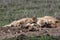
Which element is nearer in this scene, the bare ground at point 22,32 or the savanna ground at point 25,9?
the bare ground at point 22,32

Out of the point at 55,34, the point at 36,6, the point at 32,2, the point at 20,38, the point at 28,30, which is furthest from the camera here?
the point at 32,2

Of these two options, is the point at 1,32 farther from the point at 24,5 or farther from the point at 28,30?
the point at 24,5

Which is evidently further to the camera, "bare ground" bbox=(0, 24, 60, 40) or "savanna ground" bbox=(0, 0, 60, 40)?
"savanna ground" bbox=(0, 0, 60, 40)

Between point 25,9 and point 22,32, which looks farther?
point 25,9

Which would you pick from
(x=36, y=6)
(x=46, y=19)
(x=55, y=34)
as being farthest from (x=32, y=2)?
(x=55, y=34)

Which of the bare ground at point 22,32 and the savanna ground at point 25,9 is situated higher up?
the bare ground at point 22,32

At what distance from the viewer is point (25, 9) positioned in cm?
1756

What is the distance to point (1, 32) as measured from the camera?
10.5 m

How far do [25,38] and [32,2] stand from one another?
37.0 ft

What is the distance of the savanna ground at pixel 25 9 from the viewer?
602 inches

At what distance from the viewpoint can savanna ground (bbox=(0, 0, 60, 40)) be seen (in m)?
15.3

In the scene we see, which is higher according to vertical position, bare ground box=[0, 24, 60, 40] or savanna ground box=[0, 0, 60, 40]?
bare ground box=[0, 24, 60, 40]

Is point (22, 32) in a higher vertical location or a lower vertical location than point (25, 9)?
higher

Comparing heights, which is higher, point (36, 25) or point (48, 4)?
point (36, 25)
